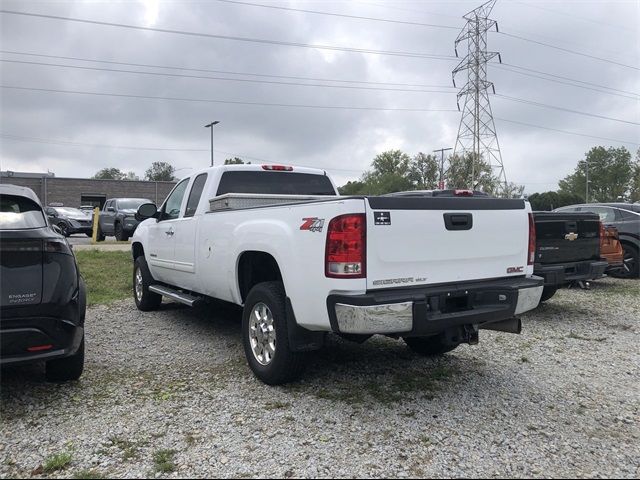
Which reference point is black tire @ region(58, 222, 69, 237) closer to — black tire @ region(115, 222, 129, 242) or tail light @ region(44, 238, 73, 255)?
tail light @ region(44, 238, 73, 255)

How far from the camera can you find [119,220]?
764 inches

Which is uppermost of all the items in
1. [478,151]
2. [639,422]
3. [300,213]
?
[478,151]

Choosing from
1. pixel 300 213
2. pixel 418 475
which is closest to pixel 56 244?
pixel 300 213

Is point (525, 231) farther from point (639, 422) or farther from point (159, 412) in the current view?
point (159, 412)

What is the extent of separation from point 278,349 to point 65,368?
174 cm

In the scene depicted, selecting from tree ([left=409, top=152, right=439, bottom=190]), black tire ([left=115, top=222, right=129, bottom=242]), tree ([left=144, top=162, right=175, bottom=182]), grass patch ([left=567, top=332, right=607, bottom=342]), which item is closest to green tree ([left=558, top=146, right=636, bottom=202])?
tree ([left=409, top=152, right=439, bottom=190])

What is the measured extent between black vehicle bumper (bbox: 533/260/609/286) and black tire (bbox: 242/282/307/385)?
391 cm

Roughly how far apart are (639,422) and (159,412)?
137 inches

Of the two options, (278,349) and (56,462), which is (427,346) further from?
(56,462)

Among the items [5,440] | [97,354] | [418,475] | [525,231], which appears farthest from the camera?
[97,354]

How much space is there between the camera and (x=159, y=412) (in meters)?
3.80

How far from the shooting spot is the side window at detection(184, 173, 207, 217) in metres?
5.88

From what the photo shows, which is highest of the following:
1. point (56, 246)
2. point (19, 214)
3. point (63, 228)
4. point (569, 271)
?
point (19, 214)

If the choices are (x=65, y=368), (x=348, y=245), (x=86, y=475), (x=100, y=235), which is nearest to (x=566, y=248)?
(x=348, y=245)
